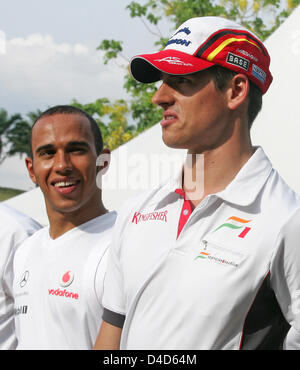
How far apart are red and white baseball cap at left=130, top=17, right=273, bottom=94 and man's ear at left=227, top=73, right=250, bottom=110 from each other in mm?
20

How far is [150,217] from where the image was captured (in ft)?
5.62

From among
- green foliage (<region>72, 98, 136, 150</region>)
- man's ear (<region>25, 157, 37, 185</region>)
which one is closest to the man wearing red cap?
man's ear (<region>25, 157, 37, 185</region>)

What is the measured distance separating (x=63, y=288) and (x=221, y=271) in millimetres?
789

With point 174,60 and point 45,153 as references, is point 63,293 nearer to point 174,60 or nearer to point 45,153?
point 45,153

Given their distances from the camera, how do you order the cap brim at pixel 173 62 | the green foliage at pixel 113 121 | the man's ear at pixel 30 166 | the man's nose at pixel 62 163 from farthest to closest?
the green foliage at pixel 113 121
the man's ear at pixel 30 166
the man's nose at pixel 62 163
the cap brim at pixel 173 62

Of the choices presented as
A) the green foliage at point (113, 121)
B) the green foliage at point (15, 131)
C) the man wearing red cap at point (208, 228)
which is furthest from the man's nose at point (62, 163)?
the green foliage at point (15, 131)

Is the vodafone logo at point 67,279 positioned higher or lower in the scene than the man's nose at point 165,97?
lower

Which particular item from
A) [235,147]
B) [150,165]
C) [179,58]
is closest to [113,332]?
[235,147]

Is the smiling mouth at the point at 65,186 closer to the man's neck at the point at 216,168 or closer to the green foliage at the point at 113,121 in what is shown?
the man's neck at the point at 216,168

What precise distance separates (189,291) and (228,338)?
160 millimetres

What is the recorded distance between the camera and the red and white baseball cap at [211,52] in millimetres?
1681

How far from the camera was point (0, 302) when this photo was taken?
2.56m

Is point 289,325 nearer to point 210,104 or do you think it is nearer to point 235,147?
point 235,147

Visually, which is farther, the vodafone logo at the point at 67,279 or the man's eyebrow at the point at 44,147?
the man's eyebrow at the point at 44,147
